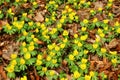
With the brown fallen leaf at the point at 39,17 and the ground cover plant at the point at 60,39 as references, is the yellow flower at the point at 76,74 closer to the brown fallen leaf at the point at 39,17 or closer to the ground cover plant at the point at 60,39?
the ground cover plant at the point at 60,39

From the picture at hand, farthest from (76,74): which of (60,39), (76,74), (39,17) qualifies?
(39,17)

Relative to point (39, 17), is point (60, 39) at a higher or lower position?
lower

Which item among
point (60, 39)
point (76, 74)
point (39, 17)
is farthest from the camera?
point (39, 17)

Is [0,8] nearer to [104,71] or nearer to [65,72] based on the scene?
[65,72]

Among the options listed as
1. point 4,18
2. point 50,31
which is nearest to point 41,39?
point 50,31

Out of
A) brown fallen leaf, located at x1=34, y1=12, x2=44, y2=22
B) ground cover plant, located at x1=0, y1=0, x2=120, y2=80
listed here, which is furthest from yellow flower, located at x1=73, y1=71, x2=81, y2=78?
brown fallen leaf, located at x1=34, y1=12, x2=44, y2=22

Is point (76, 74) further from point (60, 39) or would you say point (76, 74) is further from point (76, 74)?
point (60, 39)

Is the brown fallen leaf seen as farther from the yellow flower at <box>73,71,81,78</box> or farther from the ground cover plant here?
the yellow flower at <box>73,71,81,78</box>

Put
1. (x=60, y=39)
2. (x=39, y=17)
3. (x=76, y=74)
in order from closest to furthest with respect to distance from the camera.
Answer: (x=76, y=74)
(x=60, y=39)
(x=39, y=17)
